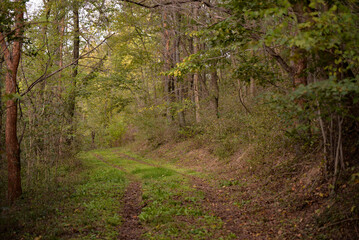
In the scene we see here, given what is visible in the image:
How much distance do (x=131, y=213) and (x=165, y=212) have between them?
0.92 m

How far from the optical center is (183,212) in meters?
7.12

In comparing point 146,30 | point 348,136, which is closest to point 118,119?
point 146,30

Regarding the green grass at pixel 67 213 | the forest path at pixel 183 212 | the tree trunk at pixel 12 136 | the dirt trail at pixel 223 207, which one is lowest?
the dirt trail at pixel 223 207

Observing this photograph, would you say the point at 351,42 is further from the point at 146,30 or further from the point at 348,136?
the point at 146,30

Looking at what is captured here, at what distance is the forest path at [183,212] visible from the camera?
5934 mm

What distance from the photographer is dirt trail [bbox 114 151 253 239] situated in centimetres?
626

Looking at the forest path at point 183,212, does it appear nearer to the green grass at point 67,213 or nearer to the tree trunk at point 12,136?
the green grass at point 67,213

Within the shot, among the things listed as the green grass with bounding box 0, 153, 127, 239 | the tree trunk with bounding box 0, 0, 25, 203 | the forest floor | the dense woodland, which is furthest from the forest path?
the tree trunk with bounding box 0, 0, 25, 203

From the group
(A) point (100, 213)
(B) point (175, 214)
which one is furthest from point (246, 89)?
(A) point (100, 213)

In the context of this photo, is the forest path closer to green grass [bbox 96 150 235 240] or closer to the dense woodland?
green grass [bbox 96 150 235 240]

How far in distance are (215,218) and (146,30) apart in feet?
46.1

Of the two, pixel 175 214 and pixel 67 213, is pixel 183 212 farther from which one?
pixel 67 213

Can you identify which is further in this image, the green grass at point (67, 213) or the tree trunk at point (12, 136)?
the tree trunk at point (12, 136)

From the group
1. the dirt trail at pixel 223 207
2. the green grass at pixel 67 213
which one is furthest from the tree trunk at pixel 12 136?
the dirt trail at pixel 223 207
